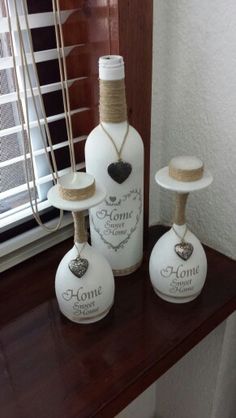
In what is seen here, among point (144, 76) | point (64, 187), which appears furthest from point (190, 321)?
point (144, 76)

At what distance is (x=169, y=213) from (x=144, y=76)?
1.01 ft

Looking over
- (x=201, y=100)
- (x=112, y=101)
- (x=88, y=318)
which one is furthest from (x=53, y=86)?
(x=88, y=318)

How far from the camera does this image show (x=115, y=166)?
688 mm

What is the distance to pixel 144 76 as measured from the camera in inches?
30.3

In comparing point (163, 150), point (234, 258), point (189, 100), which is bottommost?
point (234, 258)

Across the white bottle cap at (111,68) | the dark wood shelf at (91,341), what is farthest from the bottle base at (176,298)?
the white bottle cap at (111,68)

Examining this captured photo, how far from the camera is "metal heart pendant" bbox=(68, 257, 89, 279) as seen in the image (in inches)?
26.2

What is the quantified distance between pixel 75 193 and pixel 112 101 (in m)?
0.16

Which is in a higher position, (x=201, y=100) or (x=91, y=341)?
(x=201, y=100)

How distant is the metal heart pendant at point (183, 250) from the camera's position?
71 centimetres

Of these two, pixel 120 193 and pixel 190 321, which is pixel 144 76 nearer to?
pixel 120 193

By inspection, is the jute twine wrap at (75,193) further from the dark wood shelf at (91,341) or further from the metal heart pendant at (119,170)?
the dark wood shelf at (91,341)

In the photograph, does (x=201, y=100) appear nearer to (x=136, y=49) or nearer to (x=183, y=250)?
(x=136, y=49)

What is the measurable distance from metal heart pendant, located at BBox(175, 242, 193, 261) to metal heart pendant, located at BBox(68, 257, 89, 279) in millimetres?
146
